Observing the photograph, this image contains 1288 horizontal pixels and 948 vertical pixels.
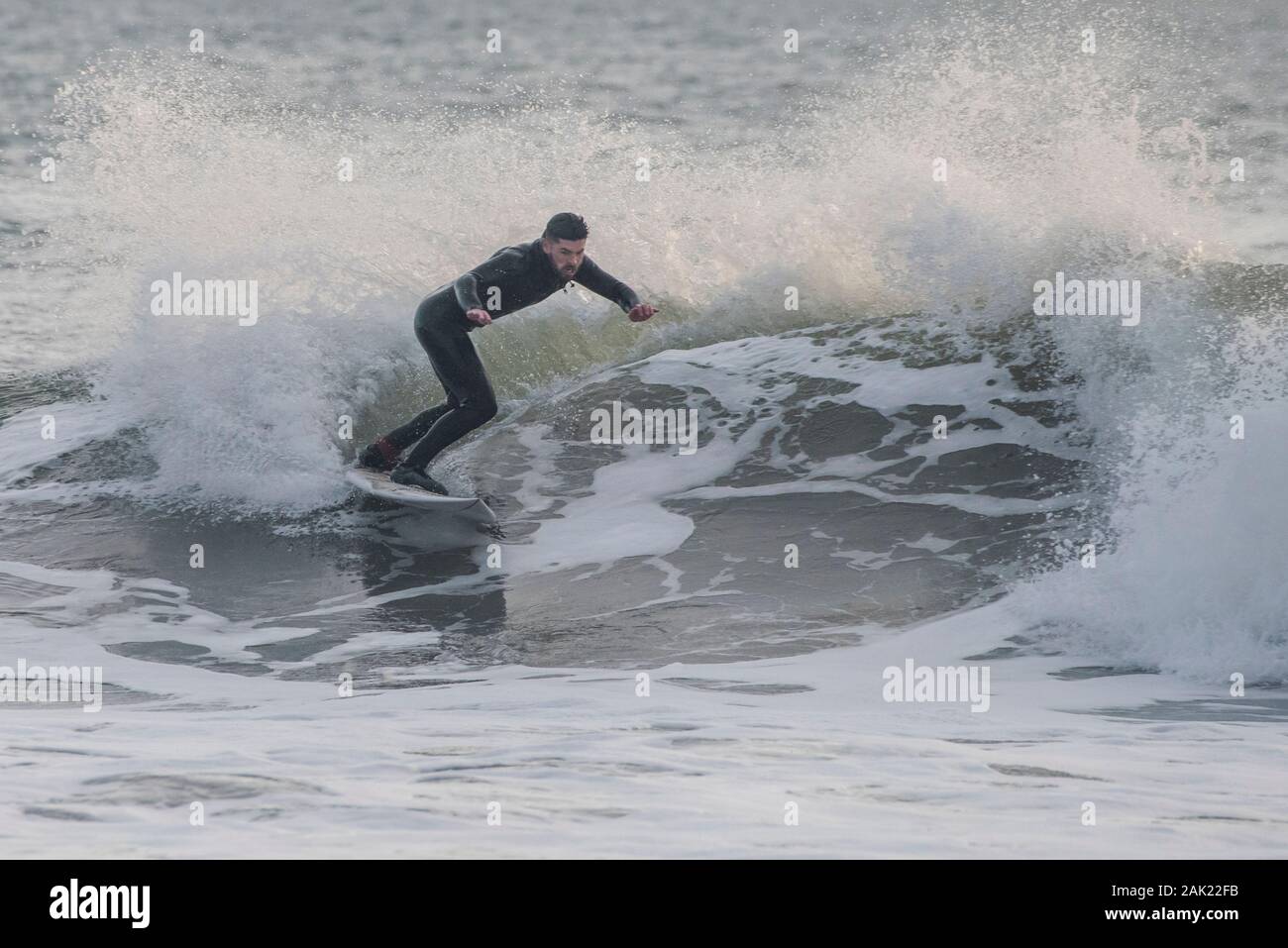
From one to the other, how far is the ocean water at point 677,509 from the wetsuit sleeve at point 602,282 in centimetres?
164

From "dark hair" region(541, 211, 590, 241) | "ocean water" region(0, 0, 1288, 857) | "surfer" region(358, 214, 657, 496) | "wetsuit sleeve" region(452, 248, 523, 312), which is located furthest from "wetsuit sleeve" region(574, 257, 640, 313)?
"ocean water" region(0, 0, 1288, 857)

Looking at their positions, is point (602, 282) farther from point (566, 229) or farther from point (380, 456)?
point (380, 456)

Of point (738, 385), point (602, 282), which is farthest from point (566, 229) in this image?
point (738, 385)

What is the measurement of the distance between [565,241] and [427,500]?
2001 mm

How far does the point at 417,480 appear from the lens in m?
9.73

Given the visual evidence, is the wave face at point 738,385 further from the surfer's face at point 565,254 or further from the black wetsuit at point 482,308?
the surfer's face at point 565,254

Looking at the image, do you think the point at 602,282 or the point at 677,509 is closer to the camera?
the point at 602,282

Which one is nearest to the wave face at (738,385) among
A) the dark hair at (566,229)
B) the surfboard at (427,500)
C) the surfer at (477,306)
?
the surfboard at (427,500)

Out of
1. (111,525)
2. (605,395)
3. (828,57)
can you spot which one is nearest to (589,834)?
(111,525)

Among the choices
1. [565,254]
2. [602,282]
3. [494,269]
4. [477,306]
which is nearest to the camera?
[477,306]

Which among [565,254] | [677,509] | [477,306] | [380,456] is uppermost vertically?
[565,254]

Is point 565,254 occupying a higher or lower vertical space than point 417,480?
higher

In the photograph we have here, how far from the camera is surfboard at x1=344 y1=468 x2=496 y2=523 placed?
955 centimetres

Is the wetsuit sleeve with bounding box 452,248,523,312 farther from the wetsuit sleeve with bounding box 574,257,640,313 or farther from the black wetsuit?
the wetsuit sleeve with bounding box 574,257,640,313
